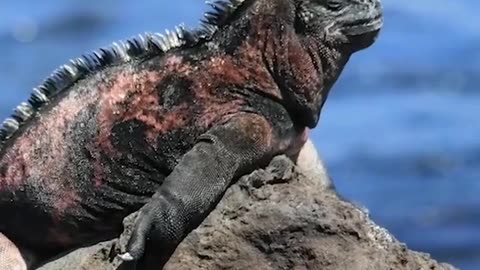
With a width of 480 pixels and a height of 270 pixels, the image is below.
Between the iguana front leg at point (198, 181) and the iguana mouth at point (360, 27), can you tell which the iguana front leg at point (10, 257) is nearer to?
the iguana front leg at point (198, 181)

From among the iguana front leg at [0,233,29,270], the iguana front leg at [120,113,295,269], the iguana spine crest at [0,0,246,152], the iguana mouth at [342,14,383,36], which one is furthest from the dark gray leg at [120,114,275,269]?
the iguana front leg at [0,233,29,270]

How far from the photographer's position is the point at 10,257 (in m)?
6.96

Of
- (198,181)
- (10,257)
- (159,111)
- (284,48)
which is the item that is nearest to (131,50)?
(159,111)

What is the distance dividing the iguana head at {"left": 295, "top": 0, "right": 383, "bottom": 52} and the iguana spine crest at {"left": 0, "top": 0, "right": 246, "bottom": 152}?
280 mm

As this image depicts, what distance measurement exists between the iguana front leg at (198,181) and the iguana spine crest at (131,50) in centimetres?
43

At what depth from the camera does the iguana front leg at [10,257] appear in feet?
22.8

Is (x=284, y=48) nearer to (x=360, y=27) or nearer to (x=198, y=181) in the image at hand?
(x=360, y=27)

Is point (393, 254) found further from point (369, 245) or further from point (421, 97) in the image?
point (421, 97)

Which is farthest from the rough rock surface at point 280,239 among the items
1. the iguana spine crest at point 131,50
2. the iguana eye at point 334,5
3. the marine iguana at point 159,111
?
the iguana eye at point 334,5

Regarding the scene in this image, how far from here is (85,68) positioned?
7.02 meters

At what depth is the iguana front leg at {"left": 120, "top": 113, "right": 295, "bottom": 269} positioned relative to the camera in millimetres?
6410

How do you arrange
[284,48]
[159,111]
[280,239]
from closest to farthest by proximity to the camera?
[280,239] → [159,111] → [284,48]

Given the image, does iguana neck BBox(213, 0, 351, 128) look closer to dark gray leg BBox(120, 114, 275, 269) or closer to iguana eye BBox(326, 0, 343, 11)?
iguana eye BBox(326, 0, 343, 11)

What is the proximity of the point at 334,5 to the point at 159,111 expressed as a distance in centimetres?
87
